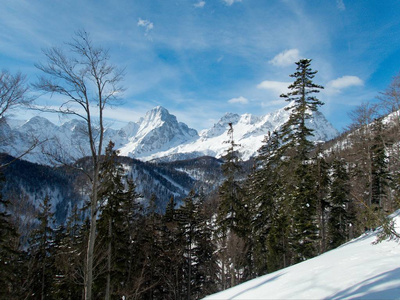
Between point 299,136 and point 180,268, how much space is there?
60.5 feet

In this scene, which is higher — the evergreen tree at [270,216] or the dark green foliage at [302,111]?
the dark green foliage at [302,111]

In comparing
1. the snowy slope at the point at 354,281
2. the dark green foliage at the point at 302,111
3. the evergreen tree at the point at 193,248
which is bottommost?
the evergreen tree at the point at 193,248

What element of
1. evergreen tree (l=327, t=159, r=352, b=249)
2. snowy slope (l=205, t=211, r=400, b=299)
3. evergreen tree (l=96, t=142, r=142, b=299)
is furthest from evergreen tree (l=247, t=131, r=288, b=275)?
snowy slope (l=205, t=211, r=400, b=299)

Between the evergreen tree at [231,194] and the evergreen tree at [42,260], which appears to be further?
the evergreen tree at [231,194]

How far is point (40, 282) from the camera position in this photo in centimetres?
2078

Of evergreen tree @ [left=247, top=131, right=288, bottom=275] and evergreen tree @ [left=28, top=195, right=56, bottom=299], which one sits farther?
evergreen tree @ [left=247, top=131, right=288, bottom=275]

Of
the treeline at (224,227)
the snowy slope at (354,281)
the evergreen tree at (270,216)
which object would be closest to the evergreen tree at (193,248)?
the treeline at (224,227)

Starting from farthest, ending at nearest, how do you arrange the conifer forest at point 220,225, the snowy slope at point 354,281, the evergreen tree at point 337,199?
the evergreen tree at point 337,199, the conifer forest at point 220,225, the snowy slope at point 354,281

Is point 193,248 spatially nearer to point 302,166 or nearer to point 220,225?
point 220,225

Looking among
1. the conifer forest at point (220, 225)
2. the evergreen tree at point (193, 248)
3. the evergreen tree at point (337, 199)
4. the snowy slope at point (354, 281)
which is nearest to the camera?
the snowy slope at point (354, 281)

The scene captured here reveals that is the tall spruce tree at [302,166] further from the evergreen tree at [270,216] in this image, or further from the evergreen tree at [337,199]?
the evergreen tree at [337,199]

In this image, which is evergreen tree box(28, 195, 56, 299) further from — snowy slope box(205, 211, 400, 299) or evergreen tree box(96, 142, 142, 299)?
snowy slope box(205, 211, 400, 299)

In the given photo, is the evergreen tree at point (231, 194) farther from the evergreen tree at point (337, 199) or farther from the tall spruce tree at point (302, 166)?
the evergreen tree at point (337, 199)

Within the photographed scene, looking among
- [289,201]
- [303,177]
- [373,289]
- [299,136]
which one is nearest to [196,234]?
[289,201]
